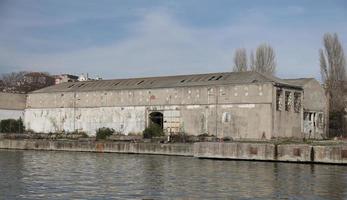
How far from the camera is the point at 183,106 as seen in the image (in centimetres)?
5819

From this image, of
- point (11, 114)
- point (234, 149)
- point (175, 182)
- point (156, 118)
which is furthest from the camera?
point (11, 114)

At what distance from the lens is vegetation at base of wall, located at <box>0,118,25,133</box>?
7375 centimetres

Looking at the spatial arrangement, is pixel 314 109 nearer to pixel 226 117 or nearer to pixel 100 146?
pixel 226 117

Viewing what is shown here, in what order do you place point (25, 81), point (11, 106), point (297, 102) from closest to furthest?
point (297, 102) < point (11, 106) < point (25, 81)

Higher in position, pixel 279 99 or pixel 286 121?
pixel 279 99

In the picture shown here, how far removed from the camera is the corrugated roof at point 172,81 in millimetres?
55844

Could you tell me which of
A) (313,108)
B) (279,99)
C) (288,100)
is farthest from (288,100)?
(313,108)

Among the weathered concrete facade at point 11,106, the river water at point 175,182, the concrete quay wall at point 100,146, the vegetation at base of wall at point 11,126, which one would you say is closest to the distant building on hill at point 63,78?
the weathered concrete facade at point 11,106

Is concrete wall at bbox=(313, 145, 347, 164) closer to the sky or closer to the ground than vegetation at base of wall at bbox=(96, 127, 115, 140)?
closer to the ground

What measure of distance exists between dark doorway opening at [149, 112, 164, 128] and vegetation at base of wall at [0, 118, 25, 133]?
22322 mm

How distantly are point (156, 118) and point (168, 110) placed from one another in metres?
3.04

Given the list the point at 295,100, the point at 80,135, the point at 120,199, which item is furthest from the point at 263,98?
the point at 120,199

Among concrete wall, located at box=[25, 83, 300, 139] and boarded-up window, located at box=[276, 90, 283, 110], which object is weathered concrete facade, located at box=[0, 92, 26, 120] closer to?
concrete wall, located at box=[25, 83, 300, 139]

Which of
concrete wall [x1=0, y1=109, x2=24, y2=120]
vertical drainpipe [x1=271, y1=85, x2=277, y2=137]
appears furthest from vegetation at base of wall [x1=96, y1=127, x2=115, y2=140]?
concrete wall [x1=0, y1=109, x2=24, y2=120]
